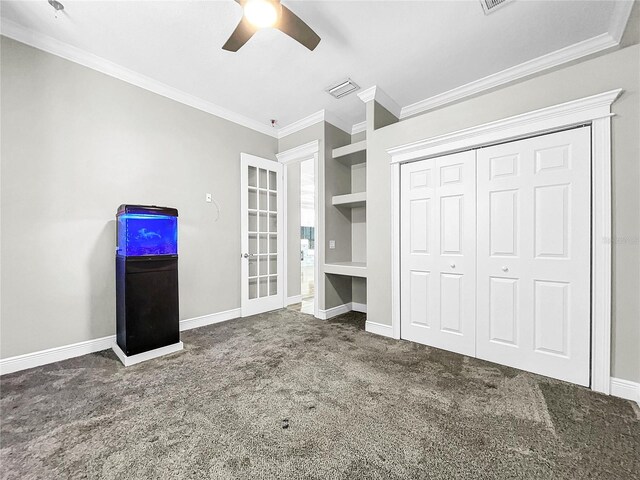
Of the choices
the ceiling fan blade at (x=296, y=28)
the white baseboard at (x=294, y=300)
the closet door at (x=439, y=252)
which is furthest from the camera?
the white baseboard at (x=294, y=300)

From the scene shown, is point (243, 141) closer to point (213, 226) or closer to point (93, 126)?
point (213, 226)

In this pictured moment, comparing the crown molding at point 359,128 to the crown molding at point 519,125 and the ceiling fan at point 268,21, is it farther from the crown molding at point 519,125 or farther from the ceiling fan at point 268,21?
the ceiling fan at point 268,21

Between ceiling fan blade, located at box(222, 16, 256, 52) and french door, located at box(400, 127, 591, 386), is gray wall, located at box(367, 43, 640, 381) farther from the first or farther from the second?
ceiling fan blade, located at box(222, 16, 256, 52)

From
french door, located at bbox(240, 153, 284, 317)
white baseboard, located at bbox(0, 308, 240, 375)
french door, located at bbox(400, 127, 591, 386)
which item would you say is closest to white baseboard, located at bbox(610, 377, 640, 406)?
french door, located at bbox(400, 127, 591, 386)

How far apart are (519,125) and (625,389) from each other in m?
2.19

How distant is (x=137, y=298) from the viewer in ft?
8.52

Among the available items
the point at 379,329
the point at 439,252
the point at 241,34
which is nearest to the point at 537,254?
the point at 439,252

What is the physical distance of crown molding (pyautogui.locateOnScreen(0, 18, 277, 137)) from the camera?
243 centimetres

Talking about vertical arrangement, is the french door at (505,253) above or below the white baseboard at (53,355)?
above

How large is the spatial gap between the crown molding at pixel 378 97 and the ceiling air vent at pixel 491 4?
4.32ft

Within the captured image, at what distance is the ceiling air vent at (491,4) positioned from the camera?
7.08ft

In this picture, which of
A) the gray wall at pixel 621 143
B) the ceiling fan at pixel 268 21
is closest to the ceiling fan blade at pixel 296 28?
the ceiling fan at pixel 268 21

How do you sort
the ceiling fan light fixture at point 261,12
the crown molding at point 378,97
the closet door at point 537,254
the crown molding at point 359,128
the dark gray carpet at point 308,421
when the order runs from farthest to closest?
the crown molding at point 359,128
the crown molding at point 378,97
the closet door at point 537,254
the ceiling fan light fixture at point 261,12
the dark gray carpet at point 308,421

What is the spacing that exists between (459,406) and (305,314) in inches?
104
